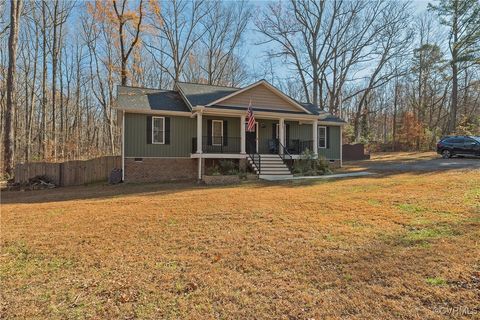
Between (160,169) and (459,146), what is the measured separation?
64.2ft

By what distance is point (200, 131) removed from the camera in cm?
1484

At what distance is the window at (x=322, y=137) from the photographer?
64.8ft

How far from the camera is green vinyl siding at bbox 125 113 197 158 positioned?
1469 cm

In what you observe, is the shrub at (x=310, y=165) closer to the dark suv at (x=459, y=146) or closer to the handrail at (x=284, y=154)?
the handrail at (x=284, y=154)

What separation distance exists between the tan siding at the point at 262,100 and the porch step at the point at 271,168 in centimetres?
308

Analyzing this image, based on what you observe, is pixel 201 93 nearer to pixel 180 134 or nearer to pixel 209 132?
pixel 209 132

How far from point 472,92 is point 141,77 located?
135 ft

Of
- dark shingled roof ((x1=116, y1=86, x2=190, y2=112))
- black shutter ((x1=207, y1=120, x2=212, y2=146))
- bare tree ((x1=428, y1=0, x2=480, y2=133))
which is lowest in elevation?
black shutter ((x1=207, y1=120, x2=212, y2=146))

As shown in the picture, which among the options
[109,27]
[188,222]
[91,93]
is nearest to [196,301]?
[188,222]

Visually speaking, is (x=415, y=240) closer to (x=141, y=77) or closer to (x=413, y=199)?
(x=413, y=199)

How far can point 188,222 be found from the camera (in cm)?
649

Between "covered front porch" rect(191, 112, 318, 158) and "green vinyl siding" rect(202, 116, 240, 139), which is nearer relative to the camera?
"covered front porch" rect(191, 112, 318, 158)

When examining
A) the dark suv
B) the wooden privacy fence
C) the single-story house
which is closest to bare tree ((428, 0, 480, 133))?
the dark suv

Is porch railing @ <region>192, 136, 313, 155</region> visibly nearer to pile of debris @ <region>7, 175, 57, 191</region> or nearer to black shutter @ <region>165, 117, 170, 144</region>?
black shutter @ <region>165, 117, 170, 144</region>
